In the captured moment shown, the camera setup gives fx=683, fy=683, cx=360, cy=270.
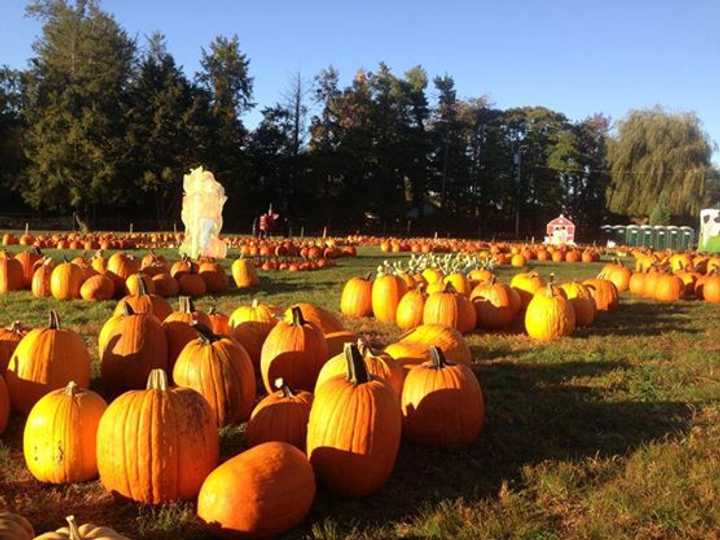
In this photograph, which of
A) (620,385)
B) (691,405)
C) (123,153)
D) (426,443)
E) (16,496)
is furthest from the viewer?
(123,153)

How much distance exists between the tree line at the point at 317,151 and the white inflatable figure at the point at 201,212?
98.4 feet

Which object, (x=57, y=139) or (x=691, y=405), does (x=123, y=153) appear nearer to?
(x=57, y=139)

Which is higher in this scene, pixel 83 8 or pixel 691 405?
pixel 83 8

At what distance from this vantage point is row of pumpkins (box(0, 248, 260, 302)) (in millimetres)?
9414

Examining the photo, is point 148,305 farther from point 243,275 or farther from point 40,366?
point 243,275

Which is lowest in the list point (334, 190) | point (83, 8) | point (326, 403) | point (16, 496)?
point (16, 496)

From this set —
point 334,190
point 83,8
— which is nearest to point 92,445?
point 334,190

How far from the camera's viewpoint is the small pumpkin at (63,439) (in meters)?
3.57

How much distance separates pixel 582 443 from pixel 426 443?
0.98 m

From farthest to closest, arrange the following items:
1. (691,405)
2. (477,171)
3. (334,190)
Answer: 1. (477,171)
2. (334,190)
3. (691,405)

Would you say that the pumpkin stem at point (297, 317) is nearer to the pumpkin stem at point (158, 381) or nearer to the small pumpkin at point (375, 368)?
the small pumpkin at point (375, 368)

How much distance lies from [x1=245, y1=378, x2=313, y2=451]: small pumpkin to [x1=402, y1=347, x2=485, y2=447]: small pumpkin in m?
0.74

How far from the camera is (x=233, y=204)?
1964 inches

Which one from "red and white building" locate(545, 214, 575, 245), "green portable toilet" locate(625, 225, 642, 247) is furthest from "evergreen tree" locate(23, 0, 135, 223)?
"green portable toilet" locate(625, 225, 642, 247)
